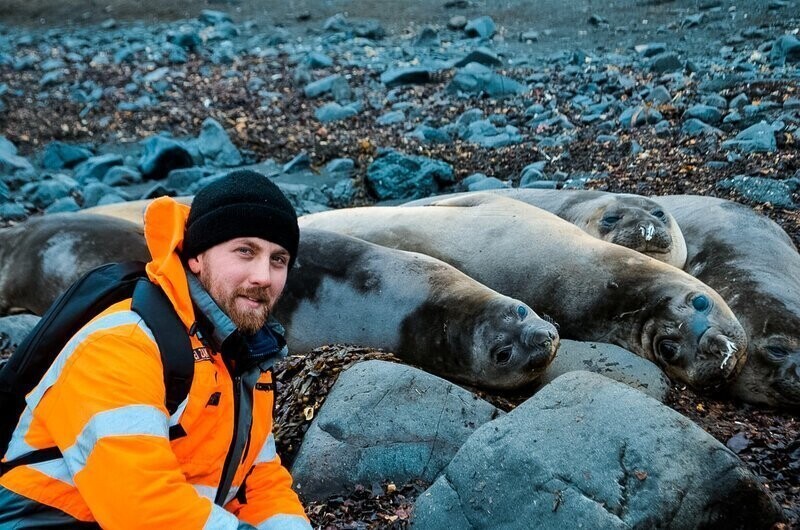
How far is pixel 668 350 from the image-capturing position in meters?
5.21

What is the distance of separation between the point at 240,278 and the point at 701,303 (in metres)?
3.34

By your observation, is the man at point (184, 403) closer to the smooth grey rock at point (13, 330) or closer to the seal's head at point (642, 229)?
the smooth grey rock at point (13, 330)

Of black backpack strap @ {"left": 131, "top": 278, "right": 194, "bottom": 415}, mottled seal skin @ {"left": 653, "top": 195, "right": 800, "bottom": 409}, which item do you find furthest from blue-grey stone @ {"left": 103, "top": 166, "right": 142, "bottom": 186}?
black backpack strap @ {"left": 131, "top": 278, "right": 194, "bottom": 415}

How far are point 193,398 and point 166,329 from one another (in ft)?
0.75

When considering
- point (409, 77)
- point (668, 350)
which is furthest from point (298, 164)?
point (668, 350)

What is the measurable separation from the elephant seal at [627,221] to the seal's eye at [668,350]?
114 cm

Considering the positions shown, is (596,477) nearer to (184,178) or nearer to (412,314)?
(412,314)

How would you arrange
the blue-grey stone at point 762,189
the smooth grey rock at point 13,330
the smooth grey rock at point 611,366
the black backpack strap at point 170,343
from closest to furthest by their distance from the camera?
the black backpack strap at point 170,343 < the smooth grey rock at point 611,366 < the smooth grey rock at point 13,330 < the blue-grey stone at point 762,189

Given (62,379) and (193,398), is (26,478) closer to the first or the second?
(62,379)

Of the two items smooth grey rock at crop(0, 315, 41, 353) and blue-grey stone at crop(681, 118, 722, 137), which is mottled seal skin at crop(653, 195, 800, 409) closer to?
blue-grey stone at crop(681, 118, 722, 137)

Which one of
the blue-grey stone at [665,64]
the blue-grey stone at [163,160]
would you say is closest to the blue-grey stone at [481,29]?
the blue-grey stone at [665,64]

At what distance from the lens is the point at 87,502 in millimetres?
2332

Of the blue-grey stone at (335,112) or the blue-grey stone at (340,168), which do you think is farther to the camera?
A: the blue-grey stone at (335,112)

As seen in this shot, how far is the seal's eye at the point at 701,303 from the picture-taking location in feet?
17.0
